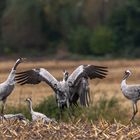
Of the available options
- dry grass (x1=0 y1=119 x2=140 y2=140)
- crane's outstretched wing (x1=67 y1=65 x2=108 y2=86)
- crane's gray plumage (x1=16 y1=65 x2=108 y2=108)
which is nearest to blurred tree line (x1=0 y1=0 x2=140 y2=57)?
crane's outstretched wing (x1=67 y1=65 x2=108 y2=86)

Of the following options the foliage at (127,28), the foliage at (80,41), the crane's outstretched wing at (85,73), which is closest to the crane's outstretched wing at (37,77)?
A: the crane's outstretched wing at (85,73)

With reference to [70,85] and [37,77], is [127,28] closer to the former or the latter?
[37,77]

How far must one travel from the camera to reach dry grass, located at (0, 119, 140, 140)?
1120 cm

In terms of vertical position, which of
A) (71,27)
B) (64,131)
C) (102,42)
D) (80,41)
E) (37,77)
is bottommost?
(64,131)

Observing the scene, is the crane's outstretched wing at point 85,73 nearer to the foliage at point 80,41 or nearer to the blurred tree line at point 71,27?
the blurred tree line at point 71,27

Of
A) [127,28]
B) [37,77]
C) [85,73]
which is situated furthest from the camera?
[127,28]

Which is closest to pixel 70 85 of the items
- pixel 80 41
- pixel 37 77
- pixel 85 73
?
pixel 85 73

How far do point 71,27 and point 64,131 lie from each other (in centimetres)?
6070

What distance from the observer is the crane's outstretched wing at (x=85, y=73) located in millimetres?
15672

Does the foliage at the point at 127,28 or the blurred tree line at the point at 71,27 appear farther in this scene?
the blurred tree line at the point at 71,27

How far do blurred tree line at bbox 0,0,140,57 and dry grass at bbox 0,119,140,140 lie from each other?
171 ft

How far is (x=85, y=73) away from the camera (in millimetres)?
15898

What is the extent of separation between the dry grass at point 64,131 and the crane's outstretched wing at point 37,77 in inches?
120

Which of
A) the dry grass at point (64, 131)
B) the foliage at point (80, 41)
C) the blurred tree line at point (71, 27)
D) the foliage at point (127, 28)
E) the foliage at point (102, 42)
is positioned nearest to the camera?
the dry grass at point (64, 131)
